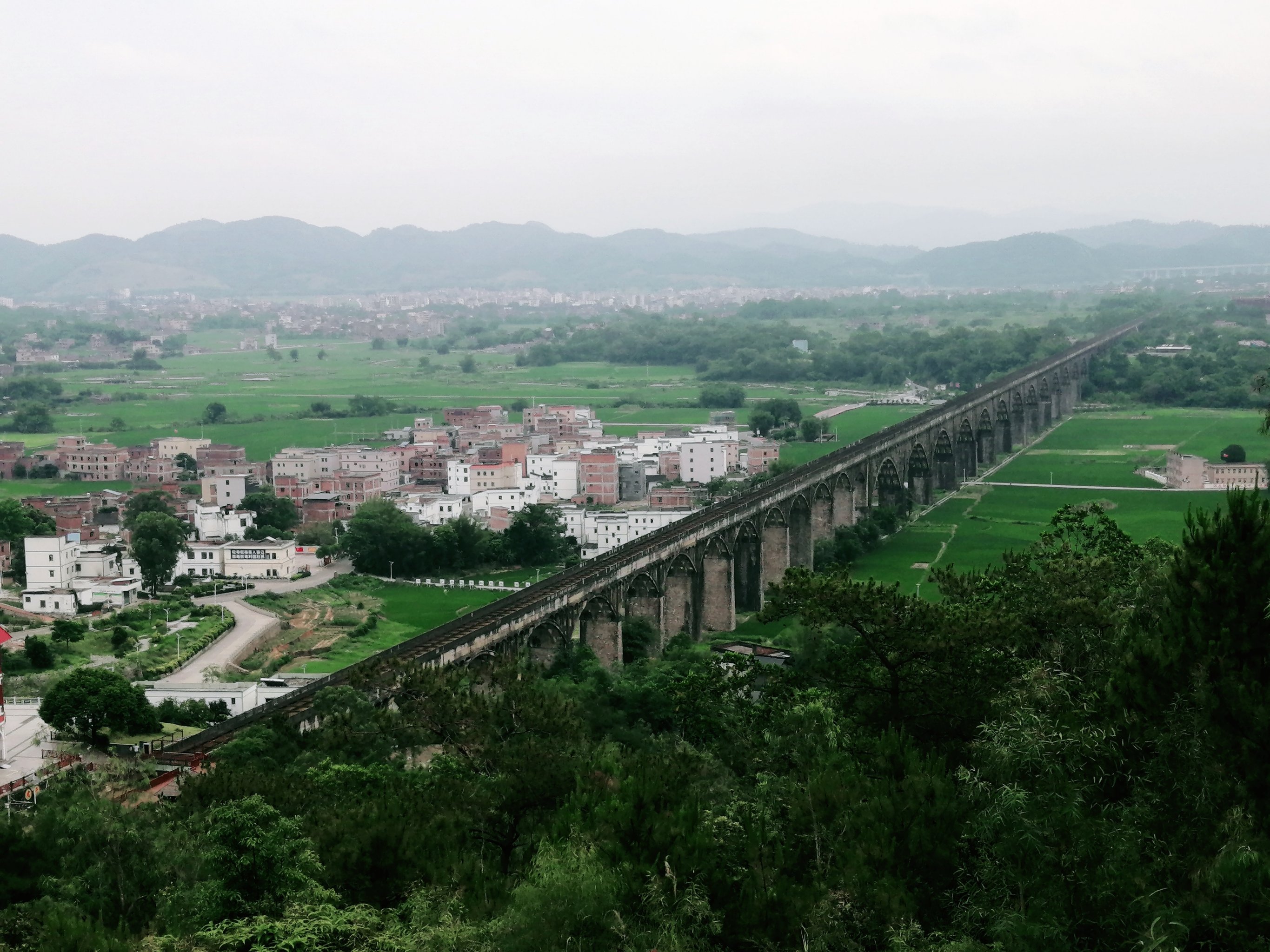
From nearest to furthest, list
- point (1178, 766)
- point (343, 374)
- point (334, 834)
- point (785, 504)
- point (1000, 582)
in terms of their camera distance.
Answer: point (1178, 766) < point (334, 834) < point (1000, 582) < point (785, 504) < point (343, 374)

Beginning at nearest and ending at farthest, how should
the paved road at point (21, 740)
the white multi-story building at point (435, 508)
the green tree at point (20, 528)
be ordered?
the paved road at point (21, 740)
the green tree at point (20, 528)
the white multi-story building at point (435, 508)

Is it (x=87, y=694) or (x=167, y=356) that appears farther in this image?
(x=167, y=356)

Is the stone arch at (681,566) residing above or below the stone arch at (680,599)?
above

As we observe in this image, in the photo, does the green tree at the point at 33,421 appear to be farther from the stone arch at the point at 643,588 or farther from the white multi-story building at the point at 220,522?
the stone arch at the point at 643,588

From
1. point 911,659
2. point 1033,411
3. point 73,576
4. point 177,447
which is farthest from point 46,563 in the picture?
point 1033,411

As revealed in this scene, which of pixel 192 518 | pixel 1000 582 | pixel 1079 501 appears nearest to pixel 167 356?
pixel 192 518

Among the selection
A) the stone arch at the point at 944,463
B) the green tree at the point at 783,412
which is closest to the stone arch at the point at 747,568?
the stone arch at the point at 944,463

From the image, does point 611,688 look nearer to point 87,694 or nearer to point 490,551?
point 87,694
